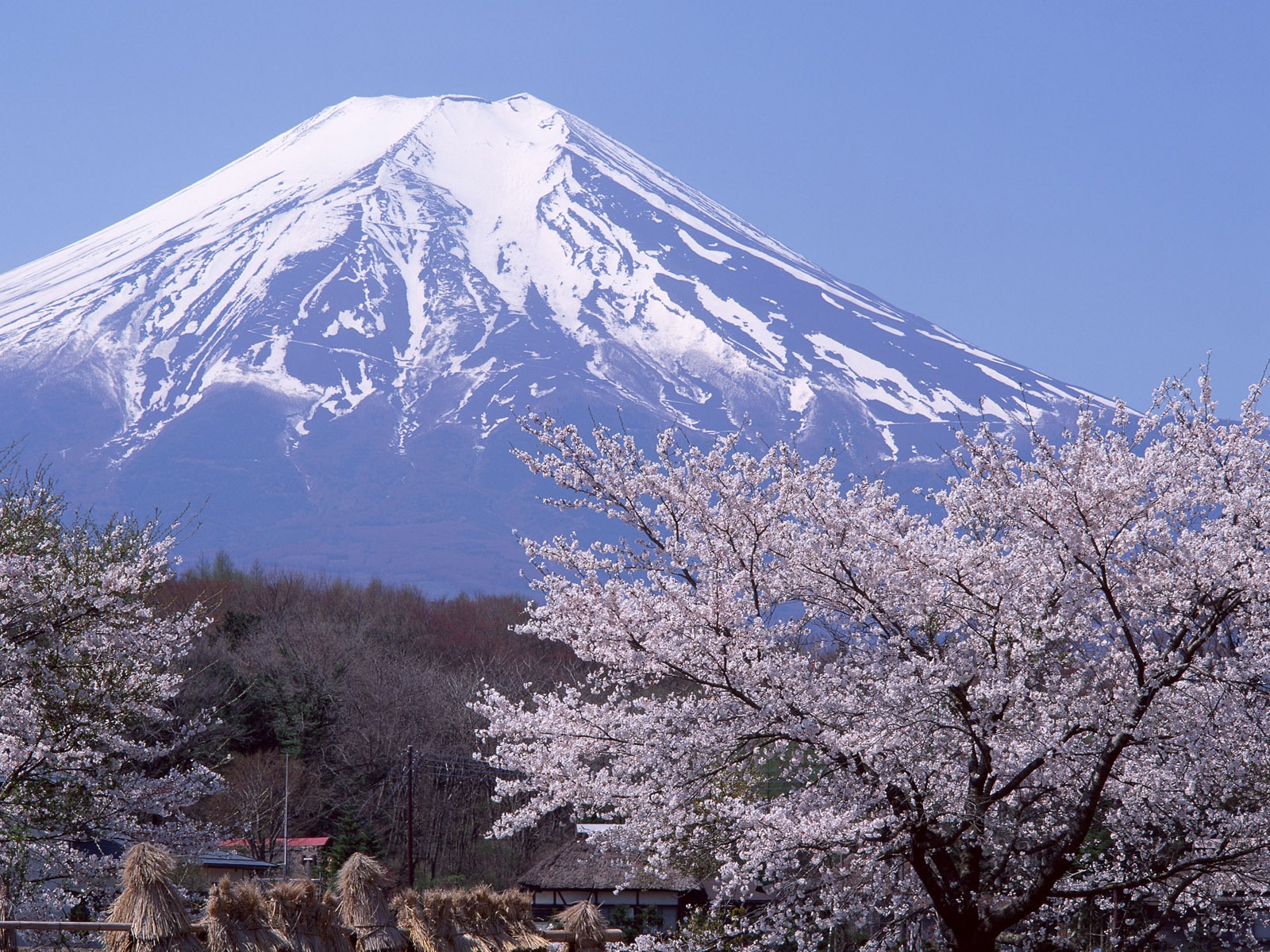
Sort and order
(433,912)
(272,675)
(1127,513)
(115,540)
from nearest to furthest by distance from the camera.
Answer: (1127,513) < (115,540) < (433,912) < (272,675)

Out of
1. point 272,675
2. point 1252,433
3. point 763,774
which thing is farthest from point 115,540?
point 272,675

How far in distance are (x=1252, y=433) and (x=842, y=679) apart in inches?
125

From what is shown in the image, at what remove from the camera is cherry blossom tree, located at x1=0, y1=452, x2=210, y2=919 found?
821cm

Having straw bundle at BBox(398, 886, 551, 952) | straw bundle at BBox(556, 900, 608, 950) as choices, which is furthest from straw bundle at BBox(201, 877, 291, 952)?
straw bundle at BBox(556, 900, 608, 950)

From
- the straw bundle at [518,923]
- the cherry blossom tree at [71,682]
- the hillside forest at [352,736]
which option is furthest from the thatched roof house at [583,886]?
the cherry blossom tree at [71,682]

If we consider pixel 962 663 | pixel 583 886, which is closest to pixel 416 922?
pixel 962 663

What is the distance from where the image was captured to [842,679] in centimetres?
801

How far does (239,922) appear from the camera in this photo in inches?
385

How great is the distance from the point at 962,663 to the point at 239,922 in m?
5.96

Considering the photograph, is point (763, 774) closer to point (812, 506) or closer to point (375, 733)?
point (812, 506)

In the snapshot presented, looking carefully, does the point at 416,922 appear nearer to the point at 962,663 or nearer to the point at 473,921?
the point at 473,921

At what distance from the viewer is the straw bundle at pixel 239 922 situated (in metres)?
9.46

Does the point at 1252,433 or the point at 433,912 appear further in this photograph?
the point at 433,912

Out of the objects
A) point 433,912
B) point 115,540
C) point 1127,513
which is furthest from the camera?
point 433,912
